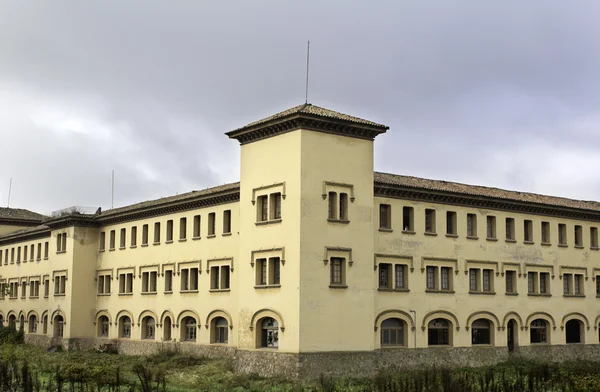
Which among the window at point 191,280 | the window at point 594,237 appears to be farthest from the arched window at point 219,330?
the window at point 594,237

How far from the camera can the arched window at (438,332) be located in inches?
1770

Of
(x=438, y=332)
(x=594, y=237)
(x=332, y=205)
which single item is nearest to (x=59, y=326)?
(x=332, y=205)

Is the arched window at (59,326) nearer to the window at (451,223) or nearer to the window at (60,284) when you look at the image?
the window at (60,284)

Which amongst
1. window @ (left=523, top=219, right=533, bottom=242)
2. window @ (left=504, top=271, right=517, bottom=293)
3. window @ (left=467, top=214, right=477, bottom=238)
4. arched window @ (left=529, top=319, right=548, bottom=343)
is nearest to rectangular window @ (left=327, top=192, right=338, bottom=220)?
window @ (left=467, top=214, right=477, bottom=238)

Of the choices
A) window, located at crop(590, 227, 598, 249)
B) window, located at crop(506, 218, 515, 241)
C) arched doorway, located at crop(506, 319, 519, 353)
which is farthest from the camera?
window, located at crop(590, 227, 598, 249)

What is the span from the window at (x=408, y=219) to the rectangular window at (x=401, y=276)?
2.19 metres

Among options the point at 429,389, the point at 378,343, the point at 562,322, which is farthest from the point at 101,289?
the point at 429,389

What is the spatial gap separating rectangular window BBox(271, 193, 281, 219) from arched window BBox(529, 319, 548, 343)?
19255mm

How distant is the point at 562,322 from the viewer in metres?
51.4

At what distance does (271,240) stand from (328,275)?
3.41m

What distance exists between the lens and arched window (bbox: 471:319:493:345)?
47097 millimetres

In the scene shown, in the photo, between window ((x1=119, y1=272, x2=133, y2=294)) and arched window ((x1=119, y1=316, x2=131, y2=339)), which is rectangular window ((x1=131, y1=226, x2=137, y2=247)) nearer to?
window ((x1=119, y1=272, x2=133, y2=294))

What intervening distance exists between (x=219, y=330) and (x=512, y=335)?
57.7 ft

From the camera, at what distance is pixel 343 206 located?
4072cm
